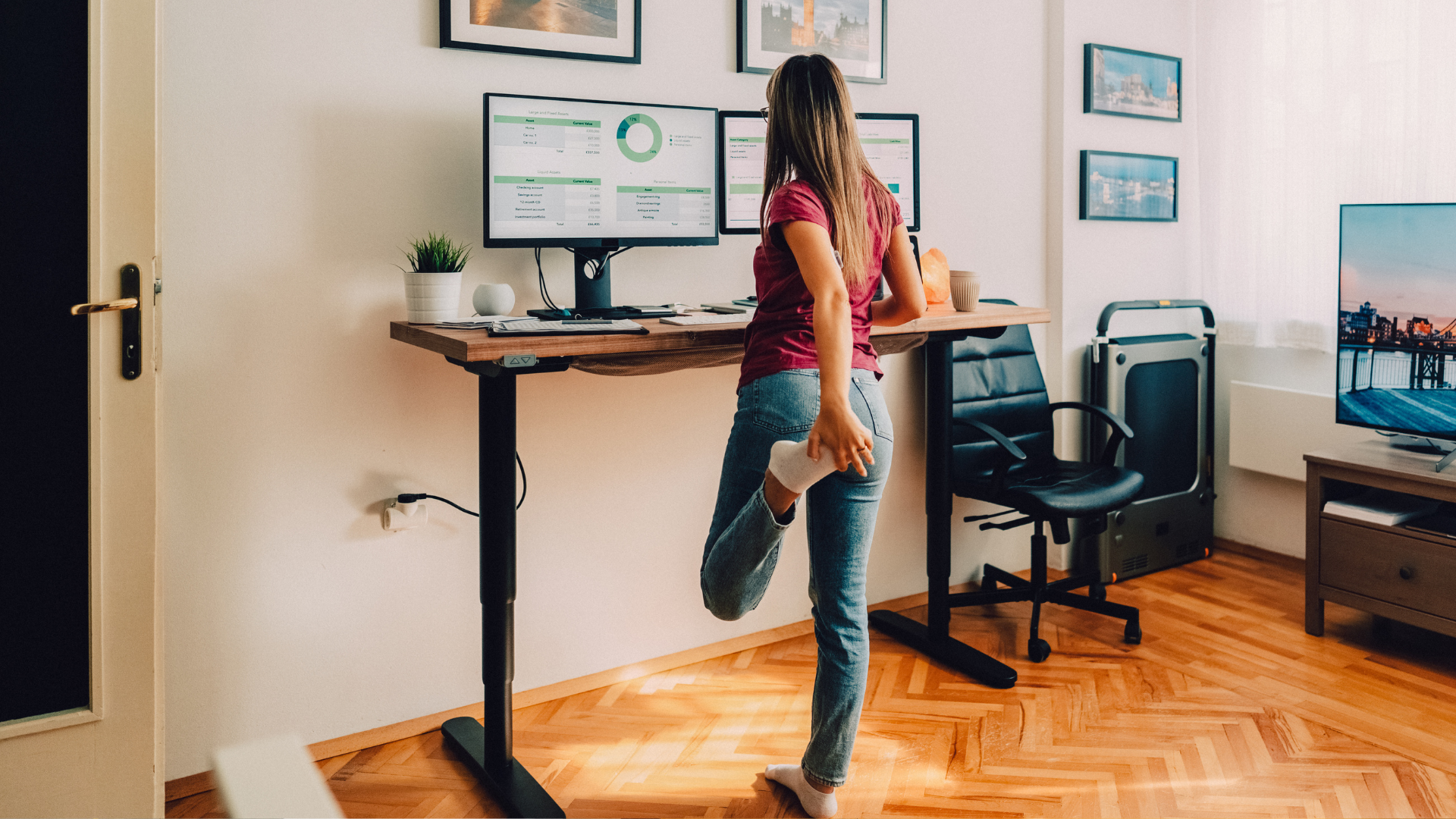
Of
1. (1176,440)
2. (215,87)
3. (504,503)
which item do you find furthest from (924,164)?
(215,87)

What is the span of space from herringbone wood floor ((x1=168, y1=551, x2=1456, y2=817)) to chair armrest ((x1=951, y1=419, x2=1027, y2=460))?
608 millimetres

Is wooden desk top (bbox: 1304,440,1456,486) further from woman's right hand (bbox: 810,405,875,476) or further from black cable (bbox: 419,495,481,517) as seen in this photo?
black cable (bbox: 419,495,481,517)

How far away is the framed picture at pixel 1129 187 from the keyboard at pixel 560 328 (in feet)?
6.92

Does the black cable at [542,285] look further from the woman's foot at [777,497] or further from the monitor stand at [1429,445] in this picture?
the monitor stand at [1429,445]

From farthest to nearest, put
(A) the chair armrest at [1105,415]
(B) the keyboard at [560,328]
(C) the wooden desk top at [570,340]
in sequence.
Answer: (A) the chair armrest at [1105,415]
(B) the keyboard at [560,328]
(C) the wooden desk top at [570,340]

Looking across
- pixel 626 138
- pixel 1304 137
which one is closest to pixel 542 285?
pixel 626 138

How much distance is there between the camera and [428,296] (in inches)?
87.0

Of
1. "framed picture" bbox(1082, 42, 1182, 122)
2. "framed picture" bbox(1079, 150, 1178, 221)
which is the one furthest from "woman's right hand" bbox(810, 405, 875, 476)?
"framed picture" bbox(1082, 42, 1182, 122)

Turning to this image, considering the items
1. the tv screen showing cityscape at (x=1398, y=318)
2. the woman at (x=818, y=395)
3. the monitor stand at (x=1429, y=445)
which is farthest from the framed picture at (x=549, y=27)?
the monitor stand at (x=1429, y=445)

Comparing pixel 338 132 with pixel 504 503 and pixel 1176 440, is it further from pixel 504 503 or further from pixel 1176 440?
pixel 1176 440

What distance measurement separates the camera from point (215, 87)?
2125 millimetres

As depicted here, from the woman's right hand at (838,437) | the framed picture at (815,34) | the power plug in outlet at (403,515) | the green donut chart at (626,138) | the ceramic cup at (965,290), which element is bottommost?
the power plug in outlet at (403,515)

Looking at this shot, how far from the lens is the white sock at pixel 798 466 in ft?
5.50

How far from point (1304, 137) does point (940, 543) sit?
2.05m
